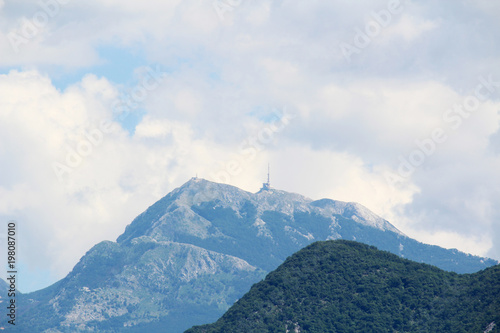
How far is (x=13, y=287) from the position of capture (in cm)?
19500

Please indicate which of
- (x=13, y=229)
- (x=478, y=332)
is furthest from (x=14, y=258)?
(x=478, y=332)

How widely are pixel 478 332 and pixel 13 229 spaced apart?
112 m

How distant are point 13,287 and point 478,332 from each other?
112 metres

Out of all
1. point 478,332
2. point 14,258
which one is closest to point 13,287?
point 14,258

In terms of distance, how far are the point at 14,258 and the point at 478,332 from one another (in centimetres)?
10984

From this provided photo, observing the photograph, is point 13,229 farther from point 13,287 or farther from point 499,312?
point 499,312

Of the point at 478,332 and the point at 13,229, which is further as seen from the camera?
the point at 478,332

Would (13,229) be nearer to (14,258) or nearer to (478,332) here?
(14,258)

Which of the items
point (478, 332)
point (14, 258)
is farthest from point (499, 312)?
point (14, 258)

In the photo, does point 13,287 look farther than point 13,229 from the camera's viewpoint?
Yes

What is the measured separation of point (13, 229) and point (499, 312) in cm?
11584

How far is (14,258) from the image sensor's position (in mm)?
179875

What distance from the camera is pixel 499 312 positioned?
19912 cm

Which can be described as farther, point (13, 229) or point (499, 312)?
point (499, 312)
